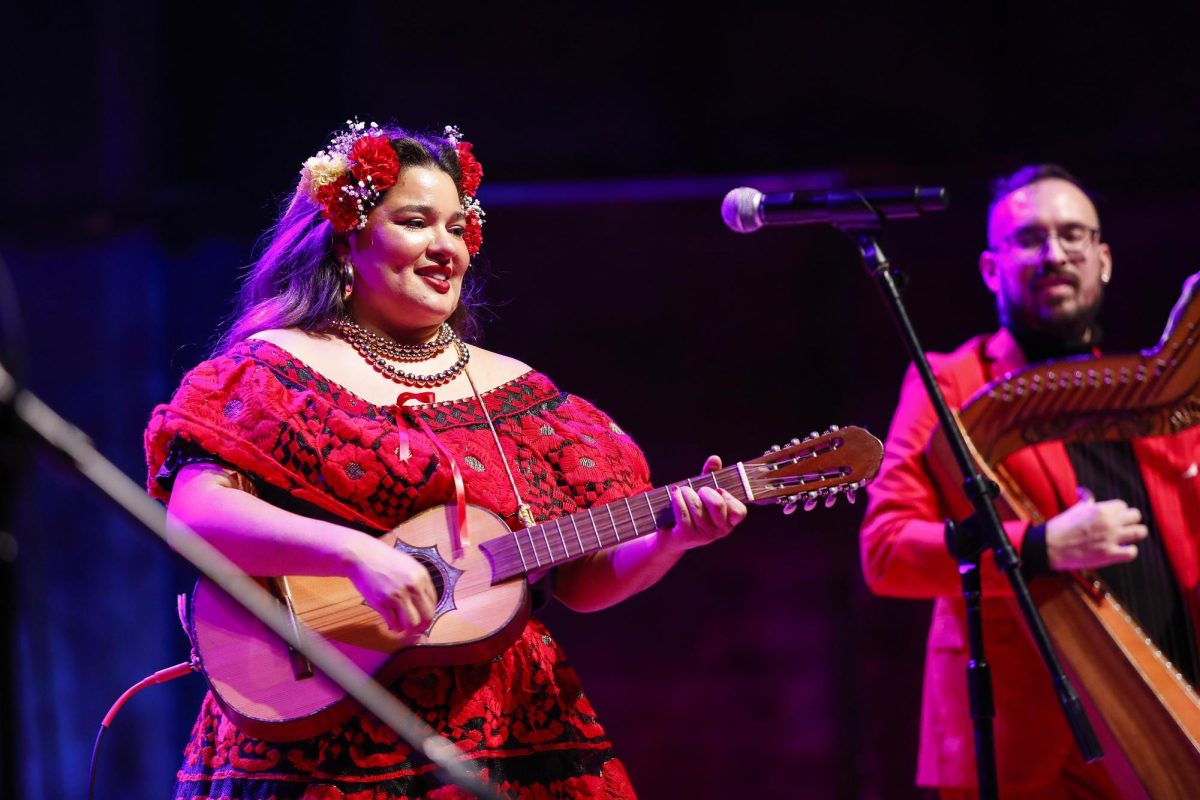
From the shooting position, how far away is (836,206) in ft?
8.96

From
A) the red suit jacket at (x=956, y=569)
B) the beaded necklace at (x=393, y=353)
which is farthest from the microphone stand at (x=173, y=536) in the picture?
the red suit jacket at (x=956, y=569)

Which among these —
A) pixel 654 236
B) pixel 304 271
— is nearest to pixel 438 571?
pixel 304 271

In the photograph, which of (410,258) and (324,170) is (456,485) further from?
(324,170)

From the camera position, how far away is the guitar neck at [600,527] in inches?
101

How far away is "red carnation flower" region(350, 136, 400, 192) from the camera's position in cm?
288

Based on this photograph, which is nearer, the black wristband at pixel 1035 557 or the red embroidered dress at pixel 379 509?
the red embroidered dress at pixel 379 509

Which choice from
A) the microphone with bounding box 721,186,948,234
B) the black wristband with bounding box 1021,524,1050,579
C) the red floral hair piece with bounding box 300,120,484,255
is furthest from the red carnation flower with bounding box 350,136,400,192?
the black wristband with bounding box 1021,524,1050,579

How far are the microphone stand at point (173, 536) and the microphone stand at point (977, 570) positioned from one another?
1.24m

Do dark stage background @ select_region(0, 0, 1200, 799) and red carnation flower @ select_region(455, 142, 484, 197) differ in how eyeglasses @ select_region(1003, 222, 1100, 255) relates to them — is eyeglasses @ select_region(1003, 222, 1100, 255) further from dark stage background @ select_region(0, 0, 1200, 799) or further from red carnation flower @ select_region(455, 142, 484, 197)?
red carnation flower @ select_region(455, 142, 484, 197)

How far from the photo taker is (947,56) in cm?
483

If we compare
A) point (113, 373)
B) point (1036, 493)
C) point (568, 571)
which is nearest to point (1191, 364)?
point (1036, 493)

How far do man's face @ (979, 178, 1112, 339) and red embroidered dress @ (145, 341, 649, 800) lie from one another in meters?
1.52

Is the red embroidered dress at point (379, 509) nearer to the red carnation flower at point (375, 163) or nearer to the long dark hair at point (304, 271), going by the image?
the long dark hair at point (304, 271)

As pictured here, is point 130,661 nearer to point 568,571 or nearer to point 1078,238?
point 568,571
